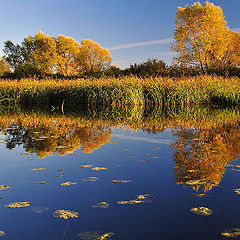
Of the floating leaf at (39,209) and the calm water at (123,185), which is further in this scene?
the floating leaf at (39,209)

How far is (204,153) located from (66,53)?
5095 cm

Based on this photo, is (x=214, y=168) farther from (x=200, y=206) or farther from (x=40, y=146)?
(x=40, y=146)

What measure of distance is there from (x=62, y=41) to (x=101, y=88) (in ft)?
130

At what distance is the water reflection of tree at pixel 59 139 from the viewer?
5.50 m

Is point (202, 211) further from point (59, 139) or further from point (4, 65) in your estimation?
point (4, 65)

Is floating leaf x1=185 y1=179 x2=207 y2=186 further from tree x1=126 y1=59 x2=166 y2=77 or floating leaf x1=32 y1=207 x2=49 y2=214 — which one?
tree x1=126 y1=59 x2=166 y2=77

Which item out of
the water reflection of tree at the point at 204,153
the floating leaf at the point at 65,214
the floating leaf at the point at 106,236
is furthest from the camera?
the water reflection of tree at the point at 204,153

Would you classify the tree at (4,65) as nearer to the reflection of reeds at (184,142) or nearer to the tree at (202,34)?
the tree at (202,34)

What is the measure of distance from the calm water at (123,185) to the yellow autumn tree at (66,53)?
47.2m

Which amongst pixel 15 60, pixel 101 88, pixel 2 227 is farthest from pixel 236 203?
pixel 15 60

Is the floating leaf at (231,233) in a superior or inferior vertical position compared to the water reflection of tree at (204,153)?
inferior

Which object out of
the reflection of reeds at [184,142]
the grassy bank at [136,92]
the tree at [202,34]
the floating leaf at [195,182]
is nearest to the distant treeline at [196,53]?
the tree at [202,34]

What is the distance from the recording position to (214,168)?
13.6 ft

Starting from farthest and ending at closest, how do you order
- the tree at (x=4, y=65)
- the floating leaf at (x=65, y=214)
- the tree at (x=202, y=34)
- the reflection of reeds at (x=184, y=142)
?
the tree at (x=4, y=65) → the tree at (x=202, y=34) → the reflection of reeds at (x=184, y=142) → the floating leaf at (x=65, y=214)
